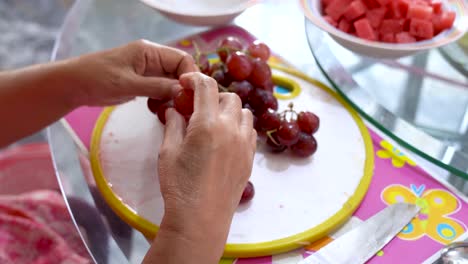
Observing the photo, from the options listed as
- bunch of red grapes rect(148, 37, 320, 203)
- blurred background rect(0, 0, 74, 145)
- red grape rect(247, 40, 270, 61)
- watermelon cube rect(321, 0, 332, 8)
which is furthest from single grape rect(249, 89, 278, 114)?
blurred background rect(0, 0, 74, 145)

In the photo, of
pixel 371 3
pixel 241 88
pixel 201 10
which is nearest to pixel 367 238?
pixel 241 88

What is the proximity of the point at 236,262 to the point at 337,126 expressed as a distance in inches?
13.7

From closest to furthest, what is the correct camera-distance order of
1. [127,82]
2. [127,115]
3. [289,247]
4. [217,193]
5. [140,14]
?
1. [217,193]
2. [289,247]
3. [127,82]
4. [127,115]
5. [140,14]

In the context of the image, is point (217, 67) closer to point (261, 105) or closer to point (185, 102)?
point (261, 105)

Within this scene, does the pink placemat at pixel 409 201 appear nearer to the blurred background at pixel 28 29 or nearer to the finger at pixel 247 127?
the finger at pixel 247 127

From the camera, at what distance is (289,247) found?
2.62 ft

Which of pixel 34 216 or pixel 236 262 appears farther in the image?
pixel 34 216

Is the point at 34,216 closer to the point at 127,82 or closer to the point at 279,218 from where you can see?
the point at 127,82

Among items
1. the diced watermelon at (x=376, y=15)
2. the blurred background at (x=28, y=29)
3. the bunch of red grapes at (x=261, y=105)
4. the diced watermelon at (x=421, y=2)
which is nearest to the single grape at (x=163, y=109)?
the bunch of red grapes at (x=261, y=105)

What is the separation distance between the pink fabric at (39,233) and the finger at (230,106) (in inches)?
14.3

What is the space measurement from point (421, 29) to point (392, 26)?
6 cm

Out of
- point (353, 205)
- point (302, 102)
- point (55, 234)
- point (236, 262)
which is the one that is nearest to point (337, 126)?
point (302, 102)

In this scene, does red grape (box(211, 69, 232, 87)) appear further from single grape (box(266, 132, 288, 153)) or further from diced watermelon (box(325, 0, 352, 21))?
diced watermelon (box(325, 0, 352, 21))

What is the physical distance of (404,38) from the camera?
1.06 m
